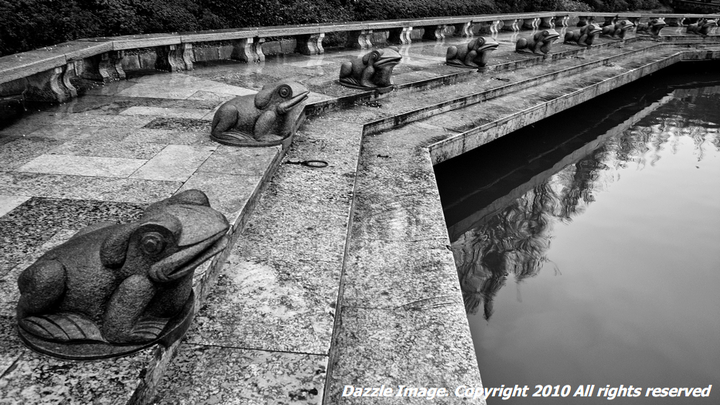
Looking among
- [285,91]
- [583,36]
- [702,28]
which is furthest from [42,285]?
[702,28]

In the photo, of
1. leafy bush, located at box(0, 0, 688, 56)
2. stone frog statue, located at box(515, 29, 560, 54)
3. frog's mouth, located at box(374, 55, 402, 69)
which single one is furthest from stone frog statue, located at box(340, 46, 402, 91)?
stone frog statue, located at box(515, 29, 560, 54)

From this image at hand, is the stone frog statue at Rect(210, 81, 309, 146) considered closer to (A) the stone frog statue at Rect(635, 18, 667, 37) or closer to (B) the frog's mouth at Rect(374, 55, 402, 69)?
(B) the frog's mouth at Rect(374, 55, 402, 69)

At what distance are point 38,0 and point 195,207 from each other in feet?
28.1

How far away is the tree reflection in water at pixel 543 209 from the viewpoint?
603cm

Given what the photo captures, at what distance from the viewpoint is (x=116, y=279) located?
103 inches

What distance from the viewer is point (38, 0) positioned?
28.9 ft

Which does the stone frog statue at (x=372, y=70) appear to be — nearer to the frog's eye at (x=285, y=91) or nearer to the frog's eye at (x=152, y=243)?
the frog's eye at (x=285, y=91)

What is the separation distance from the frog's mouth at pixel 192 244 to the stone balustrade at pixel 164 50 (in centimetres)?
513

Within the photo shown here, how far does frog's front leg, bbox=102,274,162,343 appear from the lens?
256 cm

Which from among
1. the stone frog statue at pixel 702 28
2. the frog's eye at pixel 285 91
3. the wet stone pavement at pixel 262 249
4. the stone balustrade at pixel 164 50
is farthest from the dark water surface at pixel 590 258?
the stone frog statue at pixel 702 28

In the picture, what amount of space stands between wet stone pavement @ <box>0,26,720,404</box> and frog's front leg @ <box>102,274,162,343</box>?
0.12 meters

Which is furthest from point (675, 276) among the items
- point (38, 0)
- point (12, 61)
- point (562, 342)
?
point (38, 0)

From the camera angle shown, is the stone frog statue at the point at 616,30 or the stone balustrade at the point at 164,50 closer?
the stone balustrade at the point at 164,50

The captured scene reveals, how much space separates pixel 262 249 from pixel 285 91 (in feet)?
7.37
